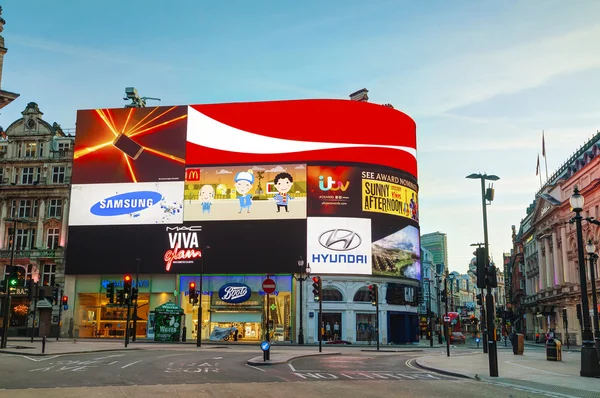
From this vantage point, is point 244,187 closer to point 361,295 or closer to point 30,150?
point 361,295

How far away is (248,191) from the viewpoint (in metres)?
67.6

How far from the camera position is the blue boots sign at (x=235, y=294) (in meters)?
66.2

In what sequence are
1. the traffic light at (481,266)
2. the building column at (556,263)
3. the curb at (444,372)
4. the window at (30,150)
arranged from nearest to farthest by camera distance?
1. the traffic light at (481,266)
2. the curb at (444,372)
3. the window at (30,150)
4. the building column at (556,263)

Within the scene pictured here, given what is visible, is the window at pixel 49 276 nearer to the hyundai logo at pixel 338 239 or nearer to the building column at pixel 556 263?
the hyundai logo at pixel 338 239

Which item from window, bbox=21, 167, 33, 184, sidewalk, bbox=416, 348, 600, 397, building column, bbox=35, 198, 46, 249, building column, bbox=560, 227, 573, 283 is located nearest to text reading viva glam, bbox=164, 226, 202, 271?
building column, bbox=35, 198, 46, 249

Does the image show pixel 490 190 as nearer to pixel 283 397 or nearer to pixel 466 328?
pixel 283 397

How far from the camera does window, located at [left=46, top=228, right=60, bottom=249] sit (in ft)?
236

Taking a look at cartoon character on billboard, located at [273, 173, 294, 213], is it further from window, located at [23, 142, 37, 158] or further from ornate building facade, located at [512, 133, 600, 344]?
window, located at [23, 142, 37, 158]

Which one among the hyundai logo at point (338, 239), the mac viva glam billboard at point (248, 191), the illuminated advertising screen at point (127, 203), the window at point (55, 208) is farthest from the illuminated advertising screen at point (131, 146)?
the hyundai logo at point (338, 239)

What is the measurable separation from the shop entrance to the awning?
741 cm

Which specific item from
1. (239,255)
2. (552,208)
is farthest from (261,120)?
(552,208)

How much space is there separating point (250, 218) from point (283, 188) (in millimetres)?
5069

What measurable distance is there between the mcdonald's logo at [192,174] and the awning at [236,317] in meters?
15.7

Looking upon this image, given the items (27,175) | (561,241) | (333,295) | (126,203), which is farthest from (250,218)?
(561,241)
